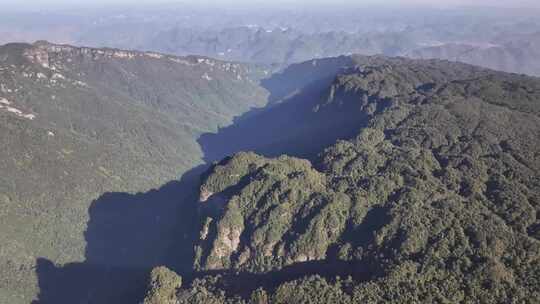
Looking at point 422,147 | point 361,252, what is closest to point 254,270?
point 361,252

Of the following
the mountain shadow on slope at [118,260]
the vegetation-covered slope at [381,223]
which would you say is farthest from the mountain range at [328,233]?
the mountain shadow on slope at [118,260]

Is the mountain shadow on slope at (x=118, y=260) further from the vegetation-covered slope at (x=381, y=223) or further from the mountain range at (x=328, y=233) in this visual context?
the vegetation-covered slope at (x=381, y=223)

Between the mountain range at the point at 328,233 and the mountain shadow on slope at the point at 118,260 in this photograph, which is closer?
the mountain range at the point at 328,233

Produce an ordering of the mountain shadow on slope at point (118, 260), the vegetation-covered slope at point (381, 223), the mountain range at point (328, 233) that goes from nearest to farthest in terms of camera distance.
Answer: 1. the vegetation-covered slope at point (381, 223)
2. the mountain range at point (328, 233)
3. the mountain shadow on slope at point (118, 260)

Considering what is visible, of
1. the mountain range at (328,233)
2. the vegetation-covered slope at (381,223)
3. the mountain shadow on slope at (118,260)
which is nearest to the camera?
the vegetation-covered slope at (381,223)

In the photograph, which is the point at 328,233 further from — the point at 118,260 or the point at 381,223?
the point at 118,260

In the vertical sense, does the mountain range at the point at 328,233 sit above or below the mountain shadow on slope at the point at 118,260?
above

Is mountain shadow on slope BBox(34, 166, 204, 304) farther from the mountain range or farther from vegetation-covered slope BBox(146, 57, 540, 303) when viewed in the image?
vegetation-covered slope BBox(146, 57, 540, 303)

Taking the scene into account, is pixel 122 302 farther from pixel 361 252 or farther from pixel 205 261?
pixel 361 252

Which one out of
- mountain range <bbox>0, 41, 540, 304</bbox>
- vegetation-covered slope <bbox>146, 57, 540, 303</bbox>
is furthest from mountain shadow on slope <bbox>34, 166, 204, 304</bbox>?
vegetation-covered slope <bbox>146, 57, 540, 303</bbox>

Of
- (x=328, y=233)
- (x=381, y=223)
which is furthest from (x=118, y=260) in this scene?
(x=381, y=223)
